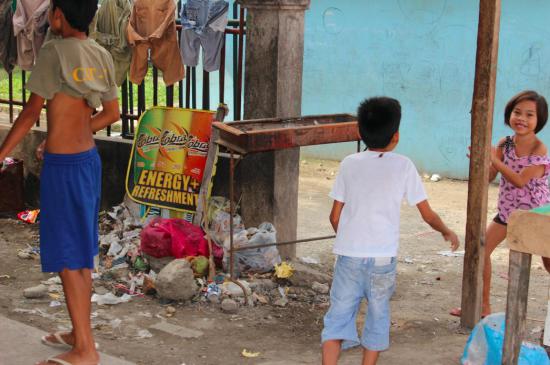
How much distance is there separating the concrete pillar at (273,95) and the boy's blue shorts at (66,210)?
272cm

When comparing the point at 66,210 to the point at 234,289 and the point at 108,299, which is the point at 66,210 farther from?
the point at 234,289

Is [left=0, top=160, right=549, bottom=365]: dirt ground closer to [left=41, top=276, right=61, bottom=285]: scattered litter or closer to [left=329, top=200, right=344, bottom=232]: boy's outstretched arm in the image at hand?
[left=41, top=276, right=61, bottom=285]: scattered litter

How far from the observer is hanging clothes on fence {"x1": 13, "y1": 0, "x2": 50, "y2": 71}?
7.97 metres

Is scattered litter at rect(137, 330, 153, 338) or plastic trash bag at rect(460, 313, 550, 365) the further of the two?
scattered litter at rect(137, 330, 153, 338)

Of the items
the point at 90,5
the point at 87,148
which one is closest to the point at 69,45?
the point at 90,5

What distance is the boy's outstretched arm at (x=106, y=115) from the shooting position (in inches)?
166

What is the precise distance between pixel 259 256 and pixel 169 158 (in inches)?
48.0

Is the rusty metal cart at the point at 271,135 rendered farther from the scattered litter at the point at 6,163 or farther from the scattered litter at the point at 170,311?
the scattered litter at the point at 6,163

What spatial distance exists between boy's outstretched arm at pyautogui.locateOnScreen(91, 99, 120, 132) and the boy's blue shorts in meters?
0.19

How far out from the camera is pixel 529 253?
361 centimetres

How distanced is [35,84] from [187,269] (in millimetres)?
2241

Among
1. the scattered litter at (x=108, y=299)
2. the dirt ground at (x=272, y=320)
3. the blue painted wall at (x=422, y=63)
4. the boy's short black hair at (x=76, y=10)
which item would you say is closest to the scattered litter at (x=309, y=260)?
the dirt ground at (x=272, y=320)

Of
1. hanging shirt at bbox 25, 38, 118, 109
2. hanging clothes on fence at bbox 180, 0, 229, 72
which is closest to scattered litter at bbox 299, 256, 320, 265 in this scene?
hanging clothes on fence at bbox 180, 0, 229, 72

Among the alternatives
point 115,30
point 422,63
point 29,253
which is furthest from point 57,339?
point 422,63
